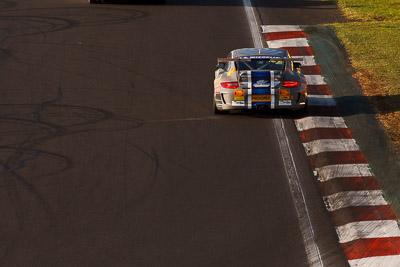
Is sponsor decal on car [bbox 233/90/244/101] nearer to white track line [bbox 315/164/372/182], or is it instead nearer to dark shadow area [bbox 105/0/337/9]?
white track line [bbox 315/164/372/182]

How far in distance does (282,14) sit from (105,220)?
16.0 m

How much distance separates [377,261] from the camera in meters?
10.9

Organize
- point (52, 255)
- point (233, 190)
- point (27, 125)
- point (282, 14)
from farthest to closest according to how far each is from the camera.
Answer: point (282, 14), point (27, 125), point (233, 190), point (52, 255)

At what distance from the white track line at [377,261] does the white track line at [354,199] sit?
1.80 metres

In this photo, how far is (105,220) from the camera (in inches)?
484

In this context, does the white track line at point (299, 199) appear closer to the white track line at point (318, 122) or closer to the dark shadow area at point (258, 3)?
the white track line at point (318, 122)

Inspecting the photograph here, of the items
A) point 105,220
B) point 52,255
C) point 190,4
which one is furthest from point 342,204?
point 190,4

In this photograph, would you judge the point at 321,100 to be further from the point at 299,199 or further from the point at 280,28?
the point at 280,28

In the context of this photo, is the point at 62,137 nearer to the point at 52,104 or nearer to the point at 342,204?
the point at 52,104

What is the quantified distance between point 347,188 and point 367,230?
63.1 inches

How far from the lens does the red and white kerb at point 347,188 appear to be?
11398 millimetres

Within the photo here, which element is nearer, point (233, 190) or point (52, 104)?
point (233, 190)

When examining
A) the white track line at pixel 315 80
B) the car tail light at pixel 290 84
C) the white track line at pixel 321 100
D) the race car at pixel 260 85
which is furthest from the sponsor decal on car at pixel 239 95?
the white track line at pixel 315 80

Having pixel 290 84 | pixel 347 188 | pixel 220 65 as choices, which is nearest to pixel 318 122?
pixel 290 84
